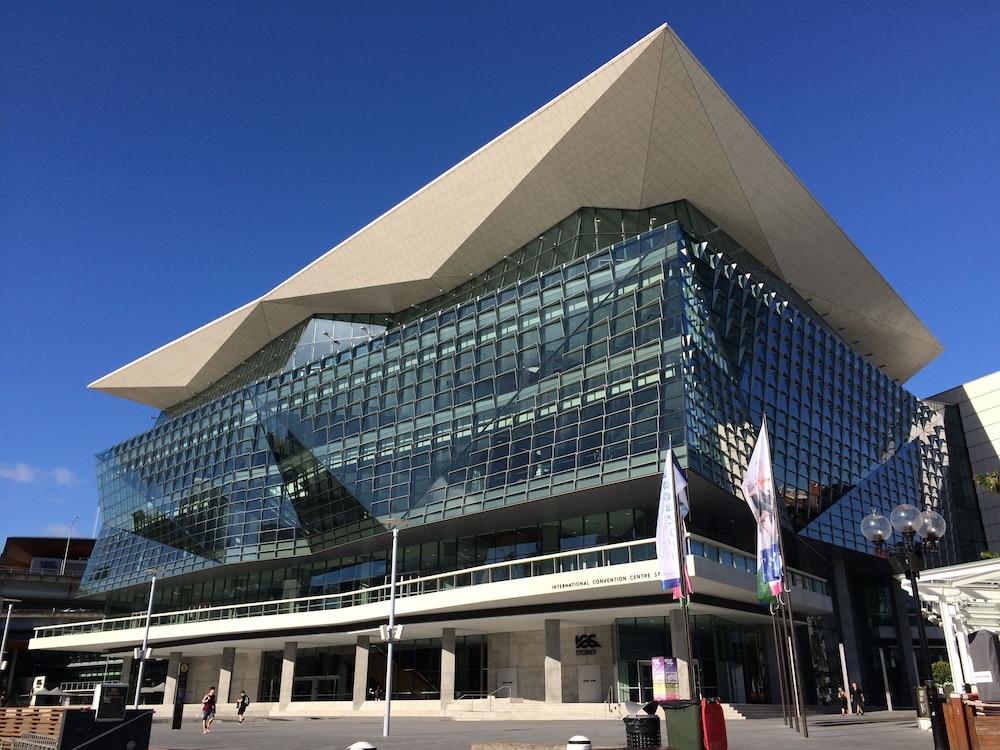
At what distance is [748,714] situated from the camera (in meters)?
34.7

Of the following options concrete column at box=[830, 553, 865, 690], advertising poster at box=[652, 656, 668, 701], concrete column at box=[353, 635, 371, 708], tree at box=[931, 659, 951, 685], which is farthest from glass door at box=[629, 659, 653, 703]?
concrete column at box=[830, 553, 865, 690]

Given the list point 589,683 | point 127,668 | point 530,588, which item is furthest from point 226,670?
point 530,588

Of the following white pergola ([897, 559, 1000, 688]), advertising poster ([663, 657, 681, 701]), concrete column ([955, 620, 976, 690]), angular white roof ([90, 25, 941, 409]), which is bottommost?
advertising poster ([663, 657, 681, 701])

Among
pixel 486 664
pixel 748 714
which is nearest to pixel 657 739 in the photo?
pixel 748 714

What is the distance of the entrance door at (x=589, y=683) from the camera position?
40.7 m

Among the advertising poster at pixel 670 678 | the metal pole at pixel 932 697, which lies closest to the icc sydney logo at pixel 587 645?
the advertising poster at pixel 670 678

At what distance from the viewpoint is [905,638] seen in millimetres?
54344

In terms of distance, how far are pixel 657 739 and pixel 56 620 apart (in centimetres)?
9360

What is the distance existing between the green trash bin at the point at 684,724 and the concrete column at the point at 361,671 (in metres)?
36.4

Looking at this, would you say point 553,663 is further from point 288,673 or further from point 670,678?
point 288,673

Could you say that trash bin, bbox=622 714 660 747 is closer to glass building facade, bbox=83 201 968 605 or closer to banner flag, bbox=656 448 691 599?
banner flag, bbox=656 448 691 599

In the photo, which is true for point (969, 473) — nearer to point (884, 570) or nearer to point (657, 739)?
point (884, 570)

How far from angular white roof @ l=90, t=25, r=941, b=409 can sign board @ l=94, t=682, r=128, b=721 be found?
35.8m

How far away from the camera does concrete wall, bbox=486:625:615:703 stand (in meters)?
40.8
